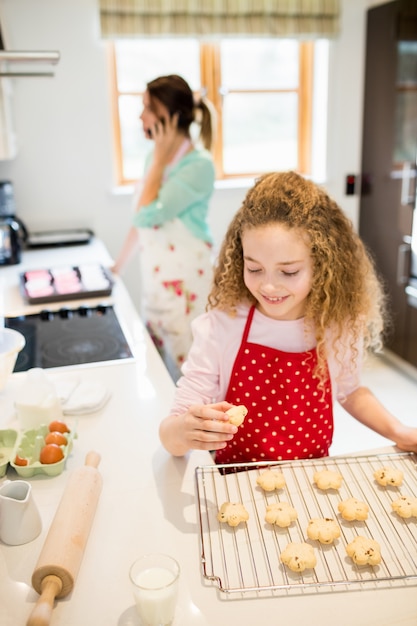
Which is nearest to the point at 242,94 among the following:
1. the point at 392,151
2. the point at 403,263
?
the point at 392,151

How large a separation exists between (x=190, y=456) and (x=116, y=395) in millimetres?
327

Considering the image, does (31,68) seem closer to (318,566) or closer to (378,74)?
(378,74)

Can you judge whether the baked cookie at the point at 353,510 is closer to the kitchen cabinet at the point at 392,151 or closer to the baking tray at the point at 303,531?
the baking tray at the point at 303,531

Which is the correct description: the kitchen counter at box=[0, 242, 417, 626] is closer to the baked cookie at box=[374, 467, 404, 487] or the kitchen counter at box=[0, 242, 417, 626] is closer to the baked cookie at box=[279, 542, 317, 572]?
the baked cookie at box=[279, 542, 317, 572]

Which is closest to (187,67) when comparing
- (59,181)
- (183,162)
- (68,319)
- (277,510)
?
(59,181)

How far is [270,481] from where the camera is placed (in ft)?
3.31

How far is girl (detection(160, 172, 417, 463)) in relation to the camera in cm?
112

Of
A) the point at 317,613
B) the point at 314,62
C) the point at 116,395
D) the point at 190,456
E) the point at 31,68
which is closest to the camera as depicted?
the point at 317,613

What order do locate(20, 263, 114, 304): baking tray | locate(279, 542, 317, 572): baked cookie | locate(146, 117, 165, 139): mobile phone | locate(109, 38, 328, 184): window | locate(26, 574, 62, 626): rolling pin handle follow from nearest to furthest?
locate(26, 574, 62, 626): rolling pin handle → locate(279, 542, 317, 572): baked cookie → locate(20, 263, 114, 304): baking tray → locate(146, 117, 165, 139): mobile phone → locate(109, 38, 328, 184): window

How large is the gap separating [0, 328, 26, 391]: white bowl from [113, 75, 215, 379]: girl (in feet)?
3.02

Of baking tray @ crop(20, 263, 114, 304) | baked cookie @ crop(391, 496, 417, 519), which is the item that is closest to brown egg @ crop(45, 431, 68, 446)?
baked cookie @ crop(391, 496, 417, 519)

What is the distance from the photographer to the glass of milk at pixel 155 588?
73 cm

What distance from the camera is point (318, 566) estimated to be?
2.79 ft

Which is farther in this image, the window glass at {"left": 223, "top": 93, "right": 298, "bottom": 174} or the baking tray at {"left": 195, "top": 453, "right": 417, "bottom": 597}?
the window glass at {"left": 223, "top": 93, "right": 298, "bottom": 174}
